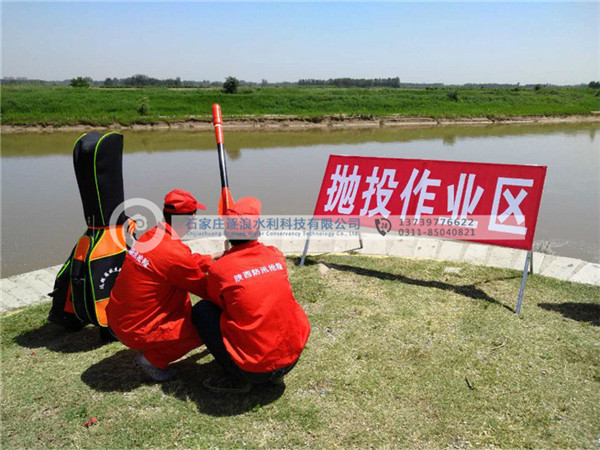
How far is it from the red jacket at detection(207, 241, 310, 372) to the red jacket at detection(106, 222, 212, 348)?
286 mm

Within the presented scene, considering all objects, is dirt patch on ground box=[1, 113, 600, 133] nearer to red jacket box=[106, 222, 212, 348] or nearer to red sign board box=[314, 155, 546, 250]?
red sign board box=[314, 155, 546, 250]

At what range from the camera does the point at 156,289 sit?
10.6 ft

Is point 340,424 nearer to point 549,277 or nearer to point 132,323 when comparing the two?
point 132,323

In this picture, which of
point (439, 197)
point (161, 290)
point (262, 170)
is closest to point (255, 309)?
point (161, 290)

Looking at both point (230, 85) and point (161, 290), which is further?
point (230, 85)

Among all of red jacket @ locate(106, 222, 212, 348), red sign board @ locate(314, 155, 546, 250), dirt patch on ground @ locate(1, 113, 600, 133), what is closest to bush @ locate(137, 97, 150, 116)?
dirt patch on ground @ locate(1, 113, 600, 133)

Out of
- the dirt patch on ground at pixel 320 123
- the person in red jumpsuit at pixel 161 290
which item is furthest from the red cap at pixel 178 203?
the dirt patch on ground at pixel 320 123

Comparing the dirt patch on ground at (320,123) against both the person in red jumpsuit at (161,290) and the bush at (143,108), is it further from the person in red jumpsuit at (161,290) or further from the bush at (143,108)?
the person in red jumpsuit at (161,290)

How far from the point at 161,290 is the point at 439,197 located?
352 cm

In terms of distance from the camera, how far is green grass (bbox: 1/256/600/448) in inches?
117

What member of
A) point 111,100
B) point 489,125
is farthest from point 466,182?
point 111,100

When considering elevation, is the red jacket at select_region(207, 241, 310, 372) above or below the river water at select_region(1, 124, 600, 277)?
above

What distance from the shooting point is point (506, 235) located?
491 cm

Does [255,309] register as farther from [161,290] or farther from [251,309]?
[161,290]
